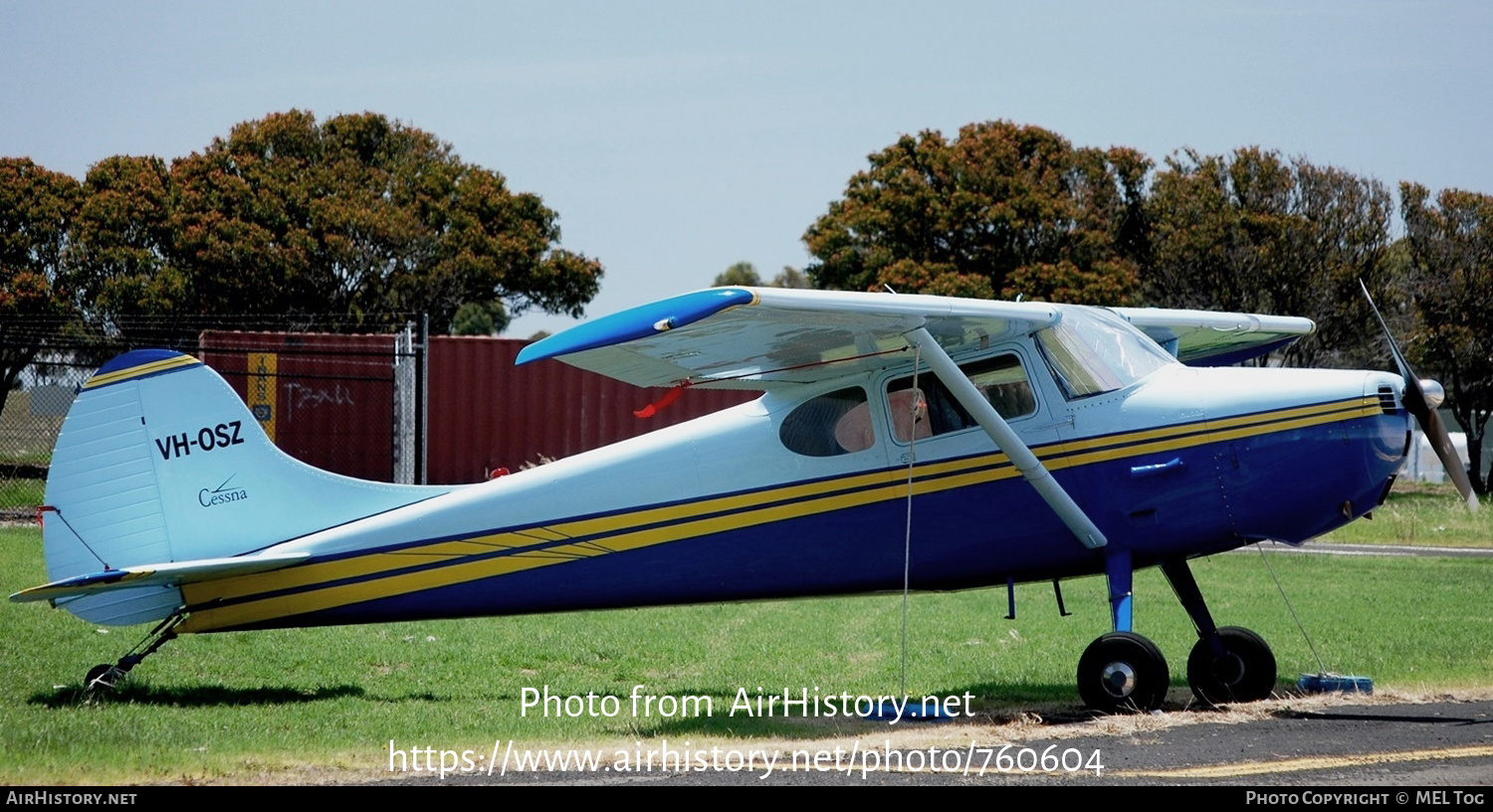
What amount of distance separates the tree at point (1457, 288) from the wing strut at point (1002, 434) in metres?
33.9

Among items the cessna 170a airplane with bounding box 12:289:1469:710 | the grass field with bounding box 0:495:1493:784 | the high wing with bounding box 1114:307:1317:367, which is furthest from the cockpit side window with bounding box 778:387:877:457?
the high wing with bounding box 1114:307:1317:367

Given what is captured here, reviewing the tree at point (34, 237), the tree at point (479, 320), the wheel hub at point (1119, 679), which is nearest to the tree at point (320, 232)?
the tree at point (34, 237)

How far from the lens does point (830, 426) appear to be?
9375mm

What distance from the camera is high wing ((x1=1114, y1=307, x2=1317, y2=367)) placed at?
35.0ft

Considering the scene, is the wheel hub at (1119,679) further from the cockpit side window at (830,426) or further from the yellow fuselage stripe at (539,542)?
the cockpit side window at (830,426)

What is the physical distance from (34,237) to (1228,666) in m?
37.8

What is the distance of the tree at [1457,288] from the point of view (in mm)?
38250

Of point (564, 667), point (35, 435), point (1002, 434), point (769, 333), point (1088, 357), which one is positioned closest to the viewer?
point (769, 333)

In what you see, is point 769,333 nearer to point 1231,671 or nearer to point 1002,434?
point 1002,434

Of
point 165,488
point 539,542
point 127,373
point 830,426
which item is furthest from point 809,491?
point 127,373

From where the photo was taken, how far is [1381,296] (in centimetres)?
3897

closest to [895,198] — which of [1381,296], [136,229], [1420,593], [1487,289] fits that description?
[1381,296]
